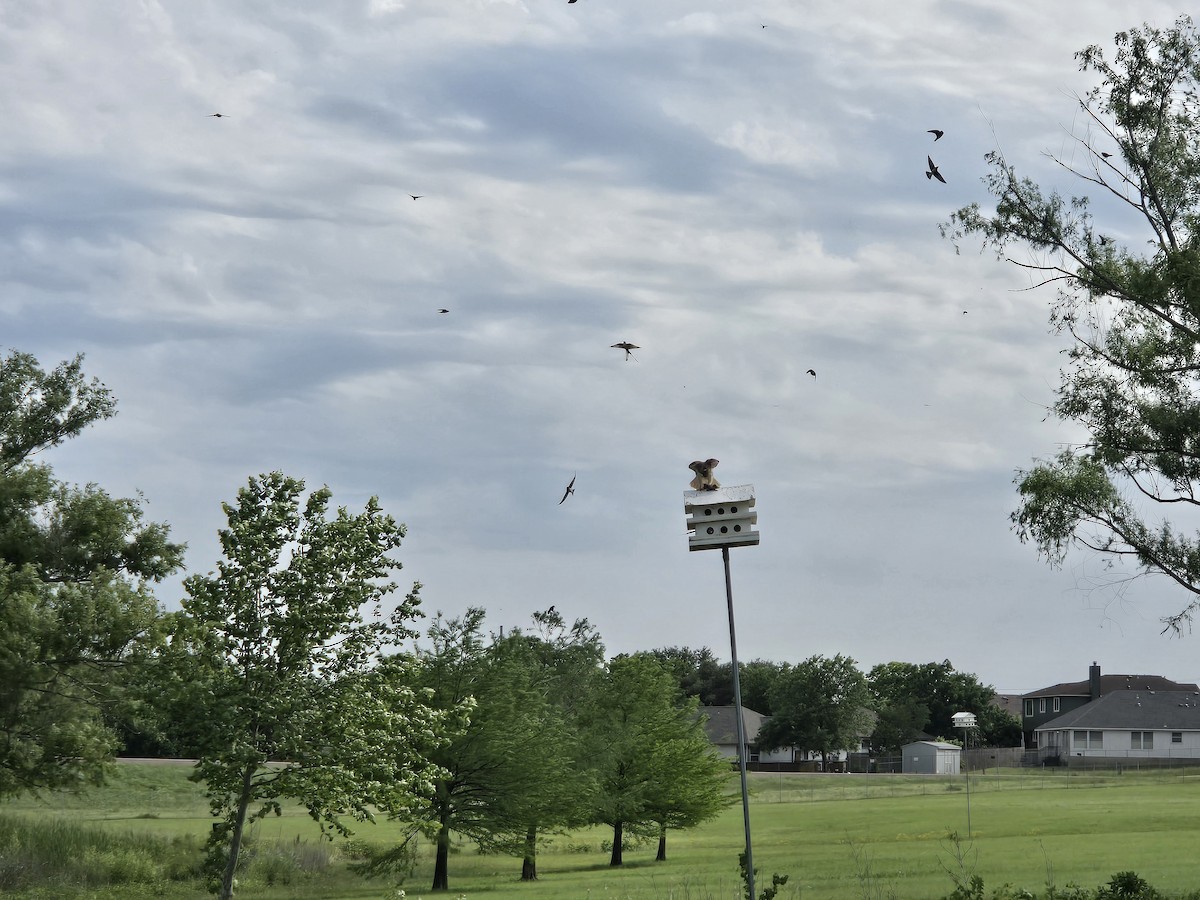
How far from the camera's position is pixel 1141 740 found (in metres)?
103

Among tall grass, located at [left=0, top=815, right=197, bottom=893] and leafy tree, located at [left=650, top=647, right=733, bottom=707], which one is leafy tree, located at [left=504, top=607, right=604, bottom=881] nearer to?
tall grass, located at [left=0, top=815, right=197, bottom=893]

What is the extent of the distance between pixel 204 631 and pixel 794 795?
63132mm

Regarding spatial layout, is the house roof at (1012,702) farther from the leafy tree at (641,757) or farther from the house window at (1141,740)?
the leafy tree at (641,757)

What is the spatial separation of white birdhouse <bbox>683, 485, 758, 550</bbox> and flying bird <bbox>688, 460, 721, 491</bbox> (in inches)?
10.1

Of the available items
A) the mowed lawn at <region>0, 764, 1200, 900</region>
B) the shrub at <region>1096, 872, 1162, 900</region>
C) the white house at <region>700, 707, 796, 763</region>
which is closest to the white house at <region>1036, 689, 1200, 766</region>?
the mowed lawn at <region>0, 764, 1200, 900</region>

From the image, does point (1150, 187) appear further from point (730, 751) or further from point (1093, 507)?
point (730, 751)

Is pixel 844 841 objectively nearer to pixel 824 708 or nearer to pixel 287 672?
pixel 287 672

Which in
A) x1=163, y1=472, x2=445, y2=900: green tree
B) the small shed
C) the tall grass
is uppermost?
x1=163, y1=472, x2=445, y2=900: green tree

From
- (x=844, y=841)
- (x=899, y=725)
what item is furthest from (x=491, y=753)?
(x=899, y=725)

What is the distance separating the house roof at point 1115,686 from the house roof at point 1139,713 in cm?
1470

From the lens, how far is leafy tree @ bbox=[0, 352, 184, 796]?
3231 cm

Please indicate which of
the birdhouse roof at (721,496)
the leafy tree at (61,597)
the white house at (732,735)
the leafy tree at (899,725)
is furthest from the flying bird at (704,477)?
the leafy tree at (899,725)

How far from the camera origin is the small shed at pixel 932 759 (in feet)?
353

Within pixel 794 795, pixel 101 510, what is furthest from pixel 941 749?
pixel 101 510
